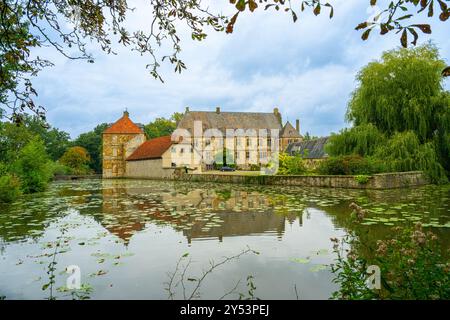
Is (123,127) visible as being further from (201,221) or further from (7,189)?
(201,221)

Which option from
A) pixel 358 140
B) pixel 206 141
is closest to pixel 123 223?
pixel 358 140

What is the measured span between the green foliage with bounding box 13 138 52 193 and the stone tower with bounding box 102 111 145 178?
33.0 metres

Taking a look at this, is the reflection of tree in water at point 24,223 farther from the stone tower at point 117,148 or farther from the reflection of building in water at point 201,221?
the stone tower at point 117,148

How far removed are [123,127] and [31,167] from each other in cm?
3508

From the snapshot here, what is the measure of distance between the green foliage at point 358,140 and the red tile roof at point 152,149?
77.4ft

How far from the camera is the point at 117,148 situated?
52.6 metres

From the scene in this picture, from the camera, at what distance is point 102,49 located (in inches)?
187

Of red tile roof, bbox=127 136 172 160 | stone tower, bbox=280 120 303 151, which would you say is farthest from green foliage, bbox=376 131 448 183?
stone tower, bbox=280 120 303 151

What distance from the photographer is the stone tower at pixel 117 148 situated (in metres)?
52.3

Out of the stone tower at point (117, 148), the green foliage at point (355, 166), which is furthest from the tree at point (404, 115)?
the stone tower at point (117, 148)

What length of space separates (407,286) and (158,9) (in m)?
4.18
